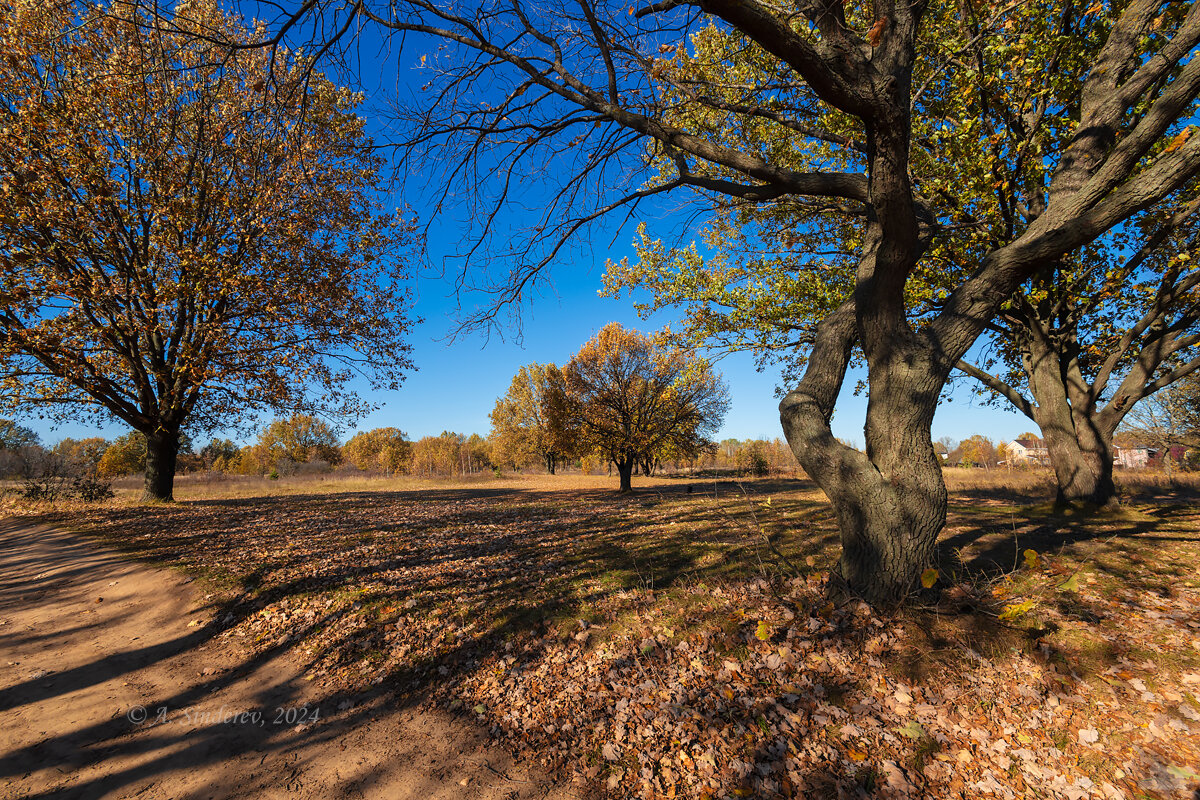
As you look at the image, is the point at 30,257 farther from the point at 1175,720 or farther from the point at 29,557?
the point at 1175,720

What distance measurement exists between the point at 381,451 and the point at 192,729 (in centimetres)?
6967

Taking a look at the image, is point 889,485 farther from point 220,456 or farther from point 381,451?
point 220,456

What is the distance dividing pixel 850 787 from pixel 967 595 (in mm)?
2301

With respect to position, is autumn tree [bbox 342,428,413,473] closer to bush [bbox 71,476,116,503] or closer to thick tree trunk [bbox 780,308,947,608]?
bush [bbox 71,476,116,503]

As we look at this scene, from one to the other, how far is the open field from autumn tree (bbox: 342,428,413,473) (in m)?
58.2

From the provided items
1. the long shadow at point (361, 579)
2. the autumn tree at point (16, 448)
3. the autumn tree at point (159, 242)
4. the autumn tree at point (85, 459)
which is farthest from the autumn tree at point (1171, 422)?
the autumn tree at point (16, 448)

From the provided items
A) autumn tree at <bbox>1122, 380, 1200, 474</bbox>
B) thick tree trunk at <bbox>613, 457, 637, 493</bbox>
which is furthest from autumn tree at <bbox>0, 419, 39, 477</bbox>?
autumn tree at <bbox>1122, 380, 1200, 474</bbox>

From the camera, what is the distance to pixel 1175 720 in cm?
Result: 273

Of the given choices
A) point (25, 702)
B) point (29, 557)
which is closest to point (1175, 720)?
point (25, 702)

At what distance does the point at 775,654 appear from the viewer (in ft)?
12.6

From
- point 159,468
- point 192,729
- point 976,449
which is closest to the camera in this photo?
point 192,729

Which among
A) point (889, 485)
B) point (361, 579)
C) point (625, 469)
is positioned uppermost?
point (889, 485)

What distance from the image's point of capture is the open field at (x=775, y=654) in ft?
9.15

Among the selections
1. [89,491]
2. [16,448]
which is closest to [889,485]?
[89,491]
